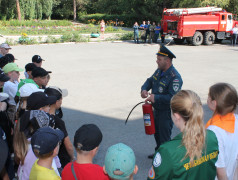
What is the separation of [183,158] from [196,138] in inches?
7.2

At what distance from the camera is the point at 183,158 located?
192 cm

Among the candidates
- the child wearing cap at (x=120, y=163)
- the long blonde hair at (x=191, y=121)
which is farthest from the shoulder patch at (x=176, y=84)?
the child wearing cap at (x=120, y=163)

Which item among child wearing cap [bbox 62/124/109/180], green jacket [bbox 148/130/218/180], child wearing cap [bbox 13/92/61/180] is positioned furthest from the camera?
child wearing cap [bbox 13/92/61/180]

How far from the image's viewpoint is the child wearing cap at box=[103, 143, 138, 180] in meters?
2.02

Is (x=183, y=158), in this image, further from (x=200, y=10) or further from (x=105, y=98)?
(x=200, y=10)

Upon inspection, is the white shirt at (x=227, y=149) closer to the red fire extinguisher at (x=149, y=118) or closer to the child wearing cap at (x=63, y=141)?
the child wearing cap at (x=63, y=141)

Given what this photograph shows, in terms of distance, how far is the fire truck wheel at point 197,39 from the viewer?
72.9 feet

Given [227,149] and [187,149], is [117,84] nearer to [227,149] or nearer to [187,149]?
[227,149]

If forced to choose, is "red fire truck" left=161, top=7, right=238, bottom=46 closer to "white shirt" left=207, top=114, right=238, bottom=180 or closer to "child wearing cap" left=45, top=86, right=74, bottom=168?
"child wearing cap" left=45, top=86, right=74, bottom=168

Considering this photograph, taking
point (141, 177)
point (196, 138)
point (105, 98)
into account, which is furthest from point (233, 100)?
point (105, 98)

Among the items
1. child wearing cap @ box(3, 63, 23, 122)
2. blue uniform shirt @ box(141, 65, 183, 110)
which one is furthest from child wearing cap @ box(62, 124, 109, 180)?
child wearing cap @ box(3, 63, 23, 122)

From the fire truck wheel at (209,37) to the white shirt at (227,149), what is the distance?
21480 millimetres

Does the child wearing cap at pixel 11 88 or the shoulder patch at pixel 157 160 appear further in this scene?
the child wearing cap at pixel 11 88

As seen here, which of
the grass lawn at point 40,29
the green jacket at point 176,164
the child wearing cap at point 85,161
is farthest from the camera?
the grass lawn at point 40,29
